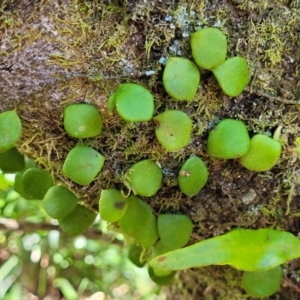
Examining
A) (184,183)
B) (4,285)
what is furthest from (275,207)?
(4,285)

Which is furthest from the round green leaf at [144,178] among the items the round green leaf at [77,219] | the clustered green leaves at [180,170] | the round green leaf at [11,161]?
the round green leaf at [11,161]

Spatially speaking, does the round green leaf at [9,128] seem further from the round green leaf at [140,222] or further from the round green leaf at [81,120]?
the round green leaf at [140,222]

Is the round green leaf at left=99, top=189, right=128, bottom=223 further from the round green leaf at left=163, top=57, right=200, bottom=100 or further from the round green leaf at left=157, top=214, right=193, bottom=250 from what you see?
the round green leaf at left=163, top=57, right=200, bottom=100

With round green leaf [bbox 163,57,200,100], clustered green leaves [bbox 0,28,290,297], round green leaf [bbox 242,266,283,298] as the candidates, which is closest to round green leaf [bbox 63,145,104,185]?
clustered green leaves [bbox 0,28,290,297]

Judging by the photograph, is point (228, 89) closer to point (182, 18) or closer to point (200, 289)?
point (182, 18)

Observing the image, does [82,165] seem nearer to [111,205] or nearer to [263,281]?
[111,205]

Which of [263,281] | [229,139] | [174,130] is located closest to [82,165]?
[174,130]
